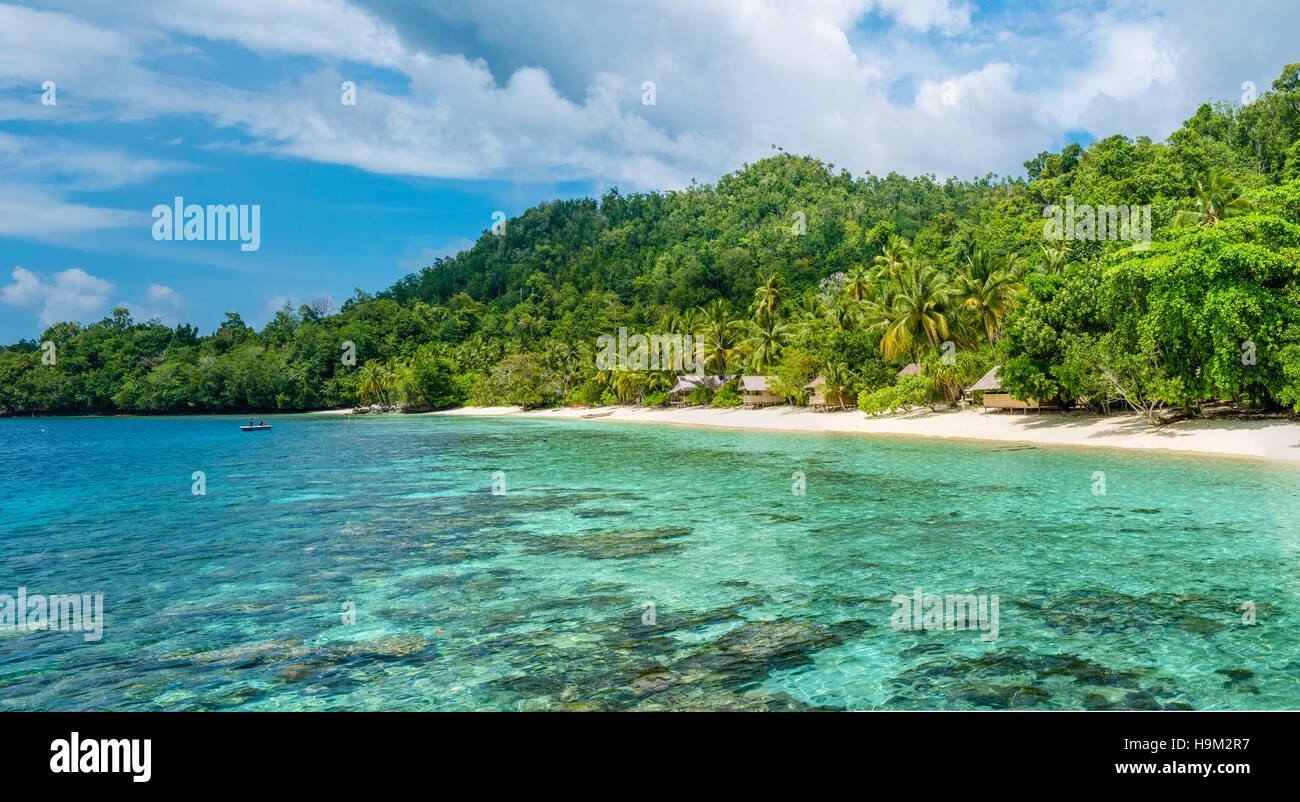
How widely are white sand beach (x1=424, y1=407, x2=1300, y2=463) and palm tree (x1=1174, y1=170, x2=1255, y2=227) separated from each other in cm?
804

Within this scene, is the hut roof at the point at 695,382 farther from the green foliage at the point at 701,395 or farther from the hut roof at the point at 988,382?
the hut roof at the point at 988,382

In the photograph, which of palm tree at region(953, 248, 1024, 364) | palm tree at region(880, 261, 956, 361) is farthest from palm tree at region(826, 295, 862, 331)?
A: palm tree at region(953, 248, 1024, 364)

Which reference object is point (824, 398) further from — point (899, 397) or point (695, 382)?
point (695, 382)

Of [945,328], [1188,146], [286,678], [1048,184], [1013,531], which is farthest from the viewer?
[1048,184]

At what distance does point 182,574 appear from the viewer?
1148cm

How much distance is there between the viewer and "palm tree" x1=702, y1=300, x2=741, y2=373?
198ft

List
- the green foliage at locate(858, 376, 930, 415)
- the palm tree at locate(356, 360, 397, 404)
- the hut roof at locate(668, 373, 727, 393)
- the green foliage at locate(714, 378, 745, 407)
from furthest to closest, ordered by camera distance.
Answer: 1. the palm tree at locate(356, 360, 397, 404)
2. the hut roof at locate(668, 373, 727, 393)
3. the green foliage at locate(714, 378, 745, 407)
4. the green foliage at locate(858, 376, 930, 415)

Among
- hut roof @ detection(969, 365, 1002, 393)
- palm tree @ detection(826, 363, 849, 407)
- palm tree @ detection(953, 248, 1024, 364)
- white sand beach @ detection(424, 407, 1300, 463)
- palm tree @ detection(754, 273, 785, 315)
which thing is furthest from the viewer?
palm tree @ detection(754, 273, 785, 315)

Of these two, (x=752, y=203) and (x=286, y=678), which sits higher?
(x=752, y=203)

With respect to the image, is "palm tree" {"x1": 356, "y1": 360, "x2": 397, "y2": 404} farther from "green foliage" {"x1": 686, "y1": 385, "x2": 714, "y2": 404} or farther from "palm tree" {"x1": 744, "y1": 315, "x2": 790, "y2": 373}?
"palm tree" {"x1": 744, "y1": 315, "x2": 790, "y2": 373}
